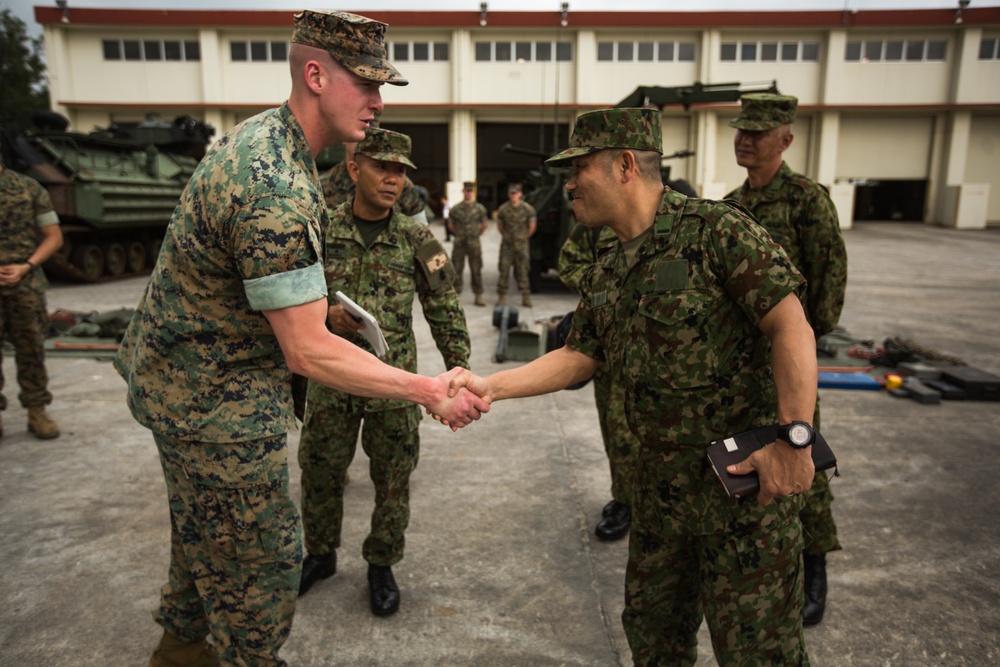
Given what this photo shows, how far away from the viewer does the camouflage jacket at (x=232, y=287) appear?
1815 millimetres

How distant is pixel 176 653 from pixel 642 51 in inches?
1157

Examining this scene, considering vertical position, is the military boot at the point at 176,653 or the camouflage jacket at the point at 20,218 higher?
the camouflage jacket at the point at 20,218

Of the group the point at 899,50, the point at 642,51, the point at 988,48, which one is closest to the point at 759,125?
the point at 642,51

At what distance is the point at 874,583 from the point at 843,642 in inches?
22.7

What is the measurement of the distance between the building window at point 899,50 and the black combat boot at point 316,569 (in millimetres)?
31153

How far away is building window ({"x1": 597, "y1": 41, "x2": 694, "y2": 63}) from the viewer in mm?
28203

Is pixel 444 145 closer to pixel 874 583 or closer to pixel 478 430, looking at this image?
pixel 478 430

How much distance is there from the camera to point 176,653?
2.43 metres

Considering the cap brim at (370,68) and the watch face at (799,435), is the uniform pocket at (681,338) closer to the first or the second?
the watch face at (799,435)

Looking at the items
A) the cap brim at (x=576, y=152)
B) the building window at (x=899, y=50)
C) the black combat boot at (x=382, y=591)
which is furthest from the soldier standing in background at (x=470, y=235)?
the building window at (x=899, y=50)

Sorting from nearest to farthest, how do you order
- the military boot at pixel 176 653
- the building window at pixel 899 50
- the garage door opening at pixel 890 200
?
the military boot at pixel 176 653, the building window at pixel 899 50, the garage door opening at pixel 890 200

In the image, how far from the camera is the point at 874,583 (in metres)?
3.37

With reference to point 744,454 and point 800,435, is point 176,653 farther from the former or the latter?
point 800,435

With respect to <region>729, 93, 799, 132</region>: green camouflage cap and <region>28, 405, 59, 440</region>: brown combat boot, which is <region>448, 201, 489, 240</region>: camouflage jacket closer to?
<region>28, 405, 59, 440</region>: brown combat boot
